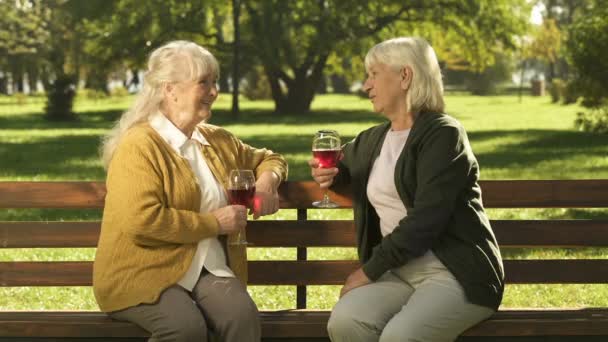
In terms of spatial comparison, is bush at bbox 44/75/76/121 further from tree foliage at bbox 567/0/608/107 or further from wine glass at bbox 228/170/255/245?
wine glass at bbox 228/170/255/245

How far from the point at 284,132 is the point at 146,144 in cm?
2497

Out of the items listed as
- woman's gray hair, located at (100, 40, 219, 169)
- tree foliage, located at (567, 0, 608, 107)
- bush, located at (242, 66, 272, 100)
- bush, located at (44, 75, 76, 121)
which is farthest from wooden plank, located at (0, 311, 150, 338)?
bush, located at (242, 66, 272, 100)

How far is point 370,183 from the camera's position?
4555mm

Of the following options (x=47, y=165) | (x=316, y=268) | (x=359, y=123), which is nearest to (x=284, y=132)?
(x=359, y=123)

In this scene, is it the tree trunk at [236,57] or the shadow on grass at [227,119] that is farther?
the tree trunk at [236,57]

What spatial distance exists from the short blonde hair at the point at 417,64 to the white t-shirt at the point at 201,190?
34.6 inches

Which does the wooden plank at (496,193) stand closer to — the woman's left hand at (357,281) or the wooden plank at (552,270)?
the wooden plank at (552,270)

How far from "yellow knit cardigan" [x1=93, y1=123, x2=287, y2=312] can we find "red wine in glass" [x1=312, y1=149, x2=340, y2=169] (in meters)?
0.57

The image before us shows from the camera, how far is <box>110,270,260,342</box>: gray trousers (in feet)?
14.0

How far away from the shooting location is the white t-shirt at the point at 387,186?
14.7 feet

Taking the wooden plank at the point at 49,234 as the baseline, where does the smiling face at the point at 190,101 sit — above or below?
above

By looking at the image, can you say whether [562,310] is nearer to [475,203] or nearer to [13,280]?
[475,203]

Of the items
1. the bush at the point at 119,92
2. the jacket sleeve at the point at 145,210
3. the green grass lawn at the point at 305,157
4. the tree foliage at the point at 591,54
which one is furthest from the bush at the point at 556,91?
the jacket sleeve at the point at 145,210

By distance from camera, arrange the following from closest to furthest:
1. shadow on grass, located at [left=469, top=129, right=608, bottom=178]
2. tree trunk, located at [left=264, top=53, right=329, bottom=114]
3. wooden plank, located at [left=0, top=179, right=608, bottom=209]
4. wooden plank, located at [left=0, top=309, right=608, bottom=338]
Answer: wooden plank, located at [left=0, top=309, right=608, bottom=338] < wooden plank, located at [left=0, top=179, right=608, bottom=209] < shadow on grass, located at [left=469, top=129, right=608, bottom=178] < tree trunk, located at [left=264, top=53, right=329, bottom=114]
